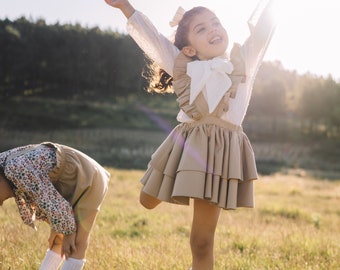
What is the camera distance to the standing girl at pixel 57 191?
3064 millimetres

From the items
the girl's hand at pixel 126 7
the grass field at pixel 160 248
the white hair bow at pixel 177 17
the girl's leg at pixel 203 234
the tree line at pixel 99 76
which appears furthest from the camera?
the tree line at pixel 99 76

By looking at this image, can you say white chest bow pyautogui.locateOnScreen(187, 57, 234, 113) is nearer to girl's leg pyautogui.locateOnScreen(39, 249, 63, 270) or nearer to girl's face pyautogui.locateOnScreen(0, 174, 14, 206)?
girl's face pyautogui.locateOnScreen(0, 174, 14, 206)

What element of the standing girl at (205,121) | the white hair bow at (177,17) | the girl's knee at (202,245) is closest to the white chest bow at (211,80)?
the standing girl at (205,121)

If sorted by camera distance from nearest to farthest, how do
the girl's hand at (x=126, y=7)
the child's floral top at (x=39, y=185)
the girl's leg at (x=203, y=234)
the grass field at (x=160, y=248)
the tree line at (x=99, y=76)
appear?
1. the child's floral top at (x=39, y=185)
2. the girl's leg at (x=203, y=234)
3. the girl's hand at (x=126, y=7)
4. the grass field at (x=160, y=248)
5. the tree line at (x=99, y=76)

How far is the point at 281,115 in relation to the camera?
44.5 metres

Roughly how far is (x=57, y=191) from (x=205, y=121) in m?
1.03

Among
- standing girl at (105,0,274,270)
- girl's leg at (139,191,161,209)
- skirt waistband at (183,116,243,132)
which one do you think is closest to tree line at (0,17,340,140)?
standing girl at (105,0,274,270)

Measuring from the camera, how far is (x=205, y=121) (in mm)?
3285

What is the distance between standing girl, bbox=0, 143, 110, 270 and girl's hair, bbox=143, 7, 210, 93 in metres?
0.80

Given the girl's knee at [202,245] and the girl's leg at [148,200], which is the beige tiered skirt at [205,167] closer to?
the girl's leg at [148,200]

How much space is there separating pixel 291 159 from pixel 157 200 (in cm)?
3406

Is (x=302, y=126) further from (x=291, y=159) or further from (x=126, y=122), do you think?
(x=126, y=122)

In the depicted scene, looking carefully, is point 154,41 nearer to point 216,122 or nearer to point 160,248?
point 216,122

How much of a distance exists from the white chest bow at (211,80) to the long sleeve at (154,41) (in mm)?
298
